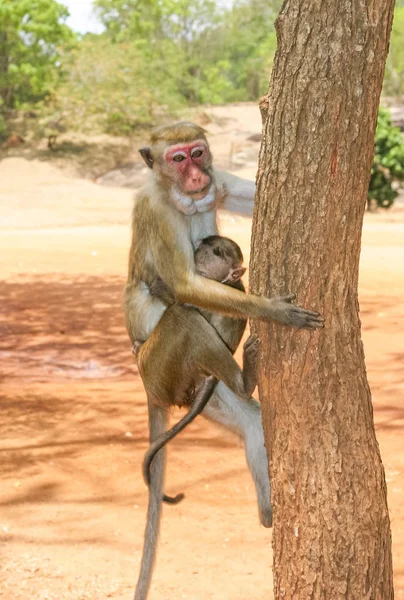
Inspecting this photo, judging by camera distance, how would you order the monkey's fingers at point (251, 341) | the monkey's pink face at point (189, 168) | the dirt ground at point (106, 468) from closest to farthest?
the monkey's fingers at point (251, 341) < the monkey's pink face at point (189, 168) < the dirt ground at point (106, 468)

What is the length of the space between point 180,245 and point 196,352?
0.49 m

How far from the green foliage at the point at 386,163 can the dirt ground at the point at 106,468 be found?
12825 mm

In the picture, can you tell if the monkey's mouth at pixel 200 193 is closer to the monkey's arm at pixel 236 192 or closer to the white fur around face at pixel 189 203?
the white fur around face at pixel 189 203

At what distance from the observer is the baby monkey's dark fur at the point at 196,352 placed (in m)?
3.71

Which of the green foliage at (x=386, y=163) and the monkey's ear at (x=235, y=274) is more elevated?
the monkey's ear at (x=235, y=274)

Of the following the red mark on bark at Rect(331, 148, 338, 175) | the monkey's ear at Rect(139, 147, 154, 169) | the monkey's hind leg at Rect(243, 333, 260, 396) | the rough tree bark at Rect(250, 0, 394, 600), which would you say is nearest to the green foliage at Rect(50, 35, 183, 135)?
the monkey's ear at Rect(139, 147, 154, 169)

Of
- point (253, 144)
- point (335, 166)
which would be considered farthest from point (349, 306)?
point (253, 144)

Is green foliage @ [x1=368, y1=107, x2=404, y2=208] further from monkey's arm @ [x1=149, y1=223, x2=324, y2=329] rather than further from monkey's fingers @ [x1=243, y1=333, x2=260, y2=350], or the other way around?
monkey's fingers @ [x1=243, y1=333, x2=260, y2=350]

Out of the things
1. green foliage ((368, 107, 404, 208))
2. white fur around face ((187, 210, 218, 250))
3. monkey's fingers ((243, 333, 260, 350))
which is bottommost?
green foliage ((368, 107, 404, 208))

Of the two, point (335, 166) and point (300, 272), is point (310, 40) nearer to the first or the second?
point (335, 166)

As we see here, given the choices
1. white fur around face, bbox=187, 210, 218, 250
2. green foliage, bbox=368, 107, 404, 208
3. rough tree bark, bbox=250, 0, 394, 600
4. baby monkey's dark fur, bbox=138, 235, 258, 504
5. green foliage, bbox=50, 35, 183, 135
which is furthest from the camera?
green foliage, bbox=50, 35, 183, 135

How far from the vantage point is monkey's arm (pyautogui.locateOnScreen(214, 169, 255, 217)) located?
4109mm

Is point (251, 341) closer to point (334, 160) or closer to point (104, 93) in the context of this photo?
point (334, 160)

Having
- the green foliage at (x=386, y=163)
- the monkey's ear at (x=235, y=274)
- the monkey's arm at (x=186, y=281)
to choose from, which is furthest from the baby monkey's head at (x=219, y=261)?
the green foliage at (x=386, y=163)
